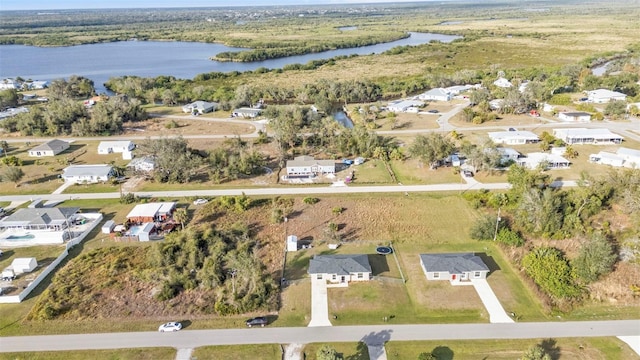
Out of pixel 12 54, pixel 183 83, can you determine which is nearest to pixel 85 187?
pixel 183 83

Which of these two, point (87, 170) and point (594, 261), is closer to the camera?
point (594, 261)

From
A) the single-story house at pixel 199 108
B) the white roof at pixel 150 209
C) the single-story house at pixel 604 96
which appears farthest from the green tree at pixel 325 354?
the single-story house at pixel 604 96

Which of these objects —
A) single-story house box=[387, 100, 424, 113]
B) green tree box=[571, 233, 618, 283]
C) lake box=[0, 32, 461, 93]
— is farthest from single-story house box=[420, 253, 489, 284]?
lake box=[0, 32, 461, 93]

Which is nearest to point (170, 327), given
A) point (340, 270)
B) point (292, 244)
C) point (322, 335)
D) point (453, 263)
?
point (322, 335)

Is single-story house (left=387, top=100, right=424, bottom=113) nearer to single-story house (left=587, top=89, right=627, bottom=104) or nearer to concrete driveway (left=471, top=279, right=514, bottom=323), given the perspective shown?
single-story house (left=587, top=89, right=627, bottom=104)

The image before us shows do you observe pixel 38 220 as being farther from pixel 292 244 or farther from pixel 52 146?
pixel 52 146

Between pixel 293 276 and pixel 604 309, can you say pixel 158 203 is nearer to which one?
pixel 293 276

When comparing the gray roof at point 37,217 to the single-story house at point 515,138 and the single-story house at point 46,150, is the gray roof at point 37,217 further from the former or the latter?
the single-story house at point 515,138
